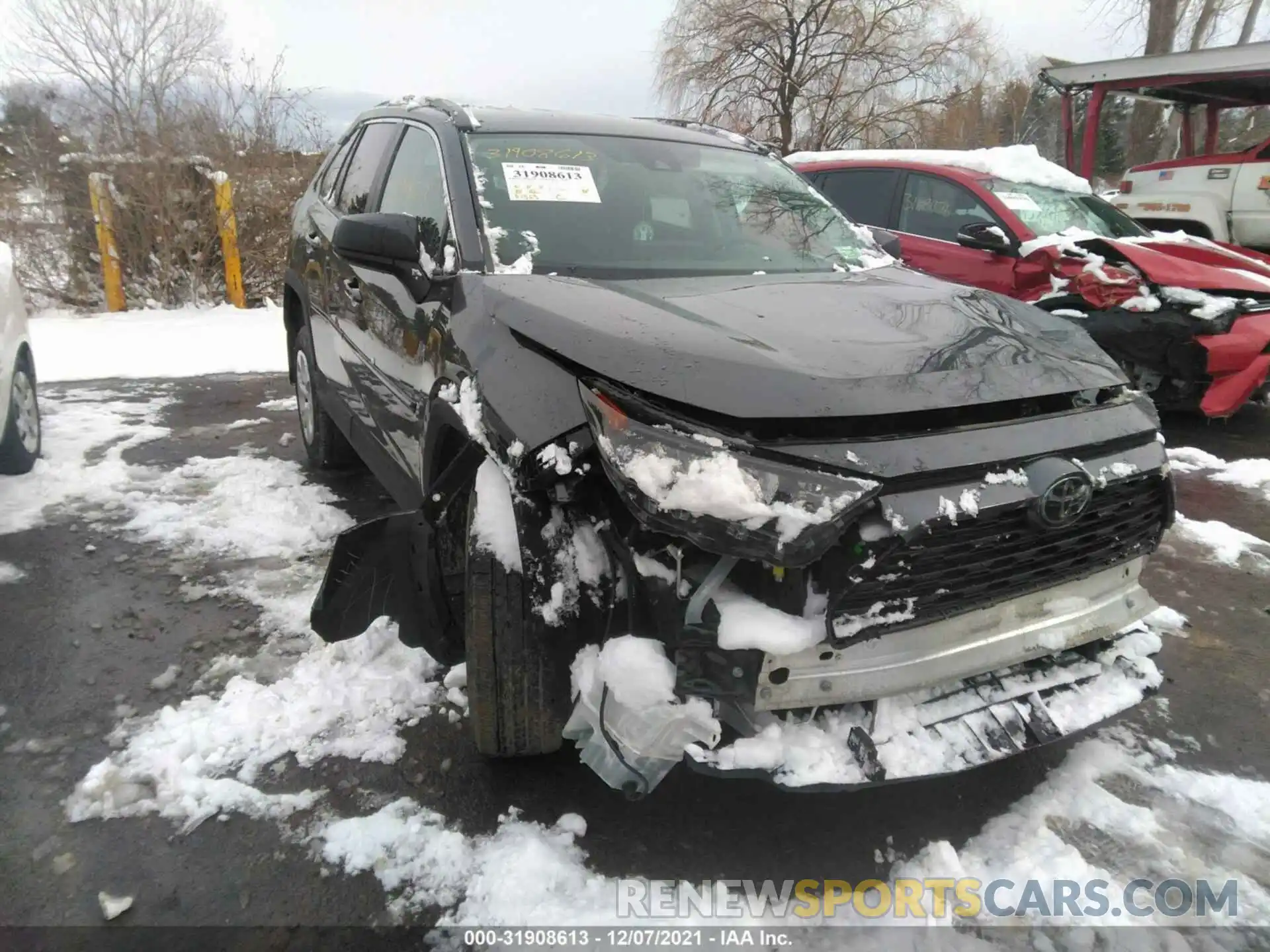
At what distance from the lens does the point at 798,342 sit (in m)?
2.08

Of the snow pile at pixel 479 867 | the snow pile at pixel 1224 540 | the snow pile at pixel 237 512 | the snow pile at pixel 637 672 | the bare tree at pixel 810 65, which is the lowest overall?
the snow pile at pixel 1224 540

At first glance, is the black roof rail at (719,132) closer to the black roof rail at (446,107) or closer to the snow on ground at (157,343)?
the black roof rail at (446,107)

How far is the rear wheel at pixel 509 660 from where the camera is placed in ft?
6.64

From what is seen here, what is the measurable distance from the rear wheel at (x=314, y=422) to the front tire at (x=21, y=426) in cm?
137

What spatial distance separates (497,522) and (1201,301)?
4.99 metres

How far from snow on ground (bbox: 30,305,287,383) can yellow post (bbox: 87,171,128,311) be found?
0.24 m

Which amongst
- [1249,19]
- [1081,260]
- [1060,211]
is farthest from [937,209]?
[1249,19]

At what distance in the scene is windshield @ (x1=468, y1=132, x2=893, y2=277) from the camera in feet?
8.75

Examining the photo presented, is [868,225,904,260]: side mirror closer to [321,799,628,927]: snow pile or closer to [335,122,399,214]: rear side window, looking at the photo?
[335,122,399,214]: rear side window

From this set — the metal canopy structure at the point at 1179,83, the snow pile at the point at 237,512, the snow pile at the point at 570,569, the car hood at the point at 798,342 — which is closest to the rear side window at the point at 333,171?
the snow pile at the point at 237,512

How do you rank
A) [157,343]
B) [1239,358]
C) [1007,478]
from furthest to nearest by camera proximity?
[157,343] < [1239,358] < [1007,478]

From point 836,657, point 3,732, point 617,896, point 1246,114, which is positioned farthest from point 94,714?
point 1246,114

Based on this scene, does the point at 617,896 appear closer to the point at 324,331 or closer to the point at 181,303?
the point at 324,331

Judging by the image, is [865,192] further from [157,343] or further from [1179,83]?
[157,343]
